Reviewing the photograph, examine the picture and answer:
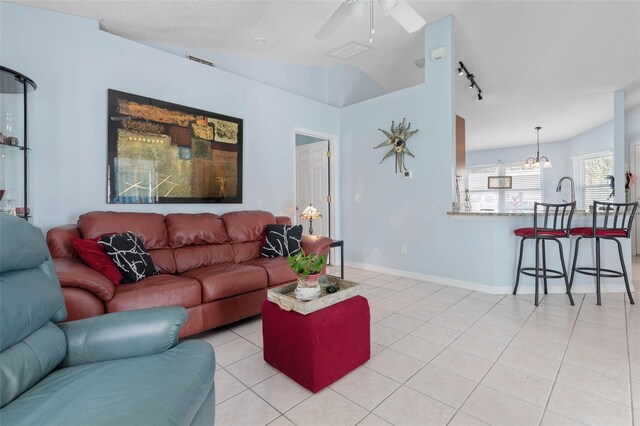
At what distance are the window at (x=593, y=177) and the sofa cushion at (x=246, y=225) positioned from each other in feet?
22.9

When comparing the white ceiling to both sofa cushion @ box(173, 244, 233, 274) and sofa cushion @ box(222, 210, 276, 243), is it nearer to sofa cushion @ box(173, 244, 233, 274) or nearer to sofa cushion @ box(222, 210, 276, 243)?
sofa cushion @ box(222, 210, 276, 243)

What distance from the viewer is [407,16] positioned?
8.00ft

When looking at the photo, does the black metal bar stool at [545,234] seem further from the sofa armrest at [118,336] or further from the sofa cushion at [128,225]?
the sofa cushion at [128,225]

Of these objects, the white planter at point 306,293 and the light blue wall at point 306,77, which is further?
the light blue wall at point 306,77

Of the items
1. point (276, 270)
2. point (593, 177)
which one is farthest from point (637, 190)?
point (276, 270)

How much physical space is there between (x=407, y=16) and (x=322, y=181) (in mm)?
2944

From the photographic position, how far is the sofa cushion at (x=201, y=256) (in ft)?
9.27

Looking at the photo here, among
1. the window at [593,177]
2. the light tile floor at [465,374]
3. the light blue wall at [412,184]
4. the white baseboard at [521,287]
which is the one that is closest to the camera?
the light tile floor at [465,374]

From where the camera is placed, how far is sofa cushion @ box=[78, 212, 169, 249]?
2484mm

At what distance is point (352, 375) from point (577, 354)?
5.20 feet

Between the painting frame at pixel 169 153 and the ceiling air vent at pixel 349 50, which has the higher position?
the ceiling air vent at pixel 349 50

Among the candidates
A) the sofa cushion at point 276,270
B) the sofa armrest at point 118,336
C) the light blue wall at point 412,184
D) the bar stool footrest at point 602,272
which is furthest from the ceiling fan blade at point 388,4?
the bar stool footrest at point 602,272

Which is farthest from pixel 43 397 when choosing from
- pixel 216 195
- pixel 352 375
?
pixel 216 195

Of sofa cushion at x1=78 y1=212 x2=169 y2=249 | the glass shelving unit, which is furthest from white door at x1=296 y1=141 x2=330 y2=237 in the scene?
the glass shelving unit
